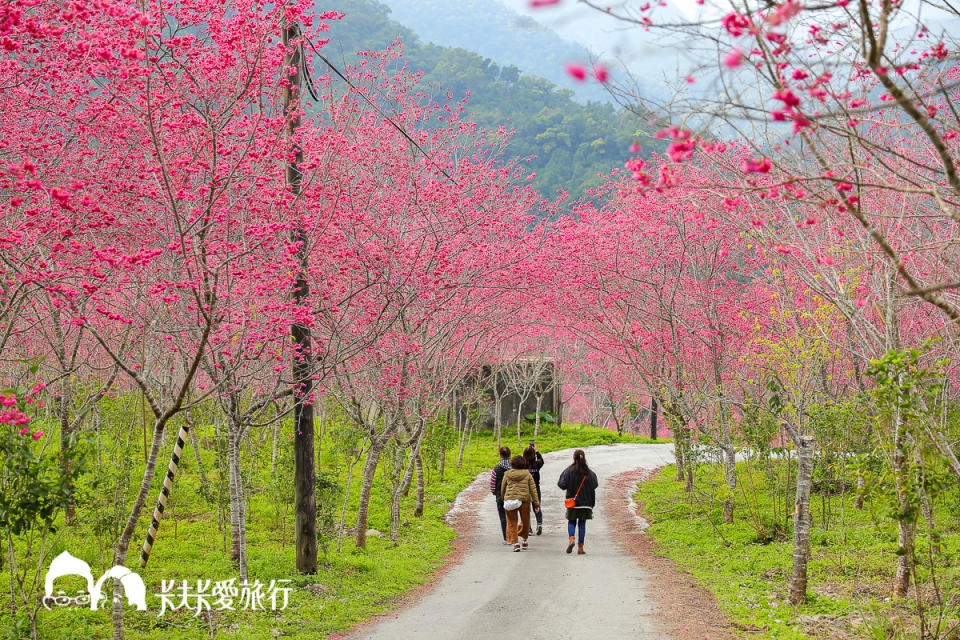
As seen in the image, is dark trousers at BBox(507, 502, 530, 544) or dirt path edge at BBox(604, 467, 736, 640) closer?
dirt path edge at BBox(604, 467, 736, 640)

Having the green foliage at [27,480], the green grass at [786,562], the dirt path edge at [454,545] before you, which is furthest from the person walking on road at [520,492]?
the green foliage at [27,480]

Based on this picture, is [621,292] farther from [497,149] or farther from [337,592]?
[337,592]

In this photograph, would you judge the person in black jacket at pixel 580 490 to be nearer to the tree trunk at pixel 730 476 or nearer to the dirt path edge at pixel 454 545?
the dirt path edge at pixel 454 545

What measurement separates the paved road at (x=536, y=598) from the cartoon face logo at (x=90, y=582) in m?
2.75

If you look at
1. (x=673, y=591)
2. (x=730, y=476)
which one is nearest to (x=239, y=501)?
(x=673, y=591)

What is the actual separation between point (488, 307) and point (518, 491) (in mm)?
3696

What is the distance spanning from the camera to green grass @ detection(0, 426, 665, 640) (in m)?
7.85

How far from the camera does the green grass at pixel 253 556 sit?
7.85 metres

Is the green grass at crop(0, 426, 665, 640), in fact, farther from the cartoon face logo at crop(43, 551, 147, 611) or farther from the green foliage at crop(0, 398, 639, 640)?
the cartoon face logo at crop(43, 551, 147, 611)

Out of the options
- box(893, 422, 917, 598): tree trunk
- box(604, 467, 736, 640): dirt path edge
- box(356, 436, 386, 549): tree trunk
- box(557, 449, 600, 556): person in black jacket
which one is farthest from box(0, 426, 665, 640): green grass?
box(893, 422, 917, 598): tree trunk

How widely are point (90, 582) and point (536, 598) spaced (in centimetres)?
557

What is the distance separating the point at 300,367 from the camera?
943 cm

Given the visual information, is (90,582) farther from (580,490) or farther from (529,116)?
(529,116)

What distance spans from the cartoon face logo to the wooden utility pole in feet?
6.59
